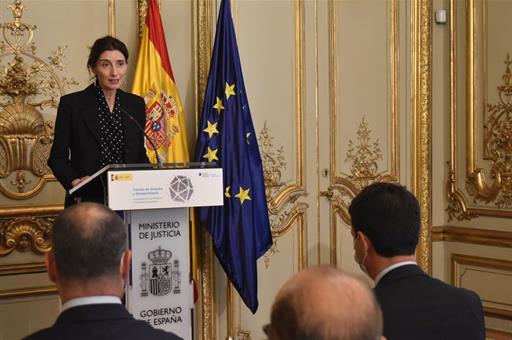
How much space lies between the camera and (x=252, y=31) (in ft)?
18.9

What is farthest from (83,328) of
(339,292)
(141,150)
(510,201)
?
(510,201)

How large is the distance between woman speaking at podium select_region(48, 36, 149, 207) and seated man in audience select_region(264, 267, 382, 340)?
9.06ft

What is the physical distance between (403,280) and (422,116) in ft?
14.2

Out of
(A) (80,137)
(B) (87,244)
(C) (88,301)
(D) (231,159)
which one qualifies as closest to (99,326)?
(C) (88,301)

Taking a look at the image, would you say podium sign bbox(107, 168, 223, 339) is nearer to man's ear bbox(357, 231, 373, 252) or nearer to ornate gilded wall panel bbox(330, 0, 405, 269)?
man's ear bbox(357, 231, 373, 252)

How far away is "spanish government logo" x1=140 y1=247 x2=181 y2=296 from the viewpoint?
3.99 meters

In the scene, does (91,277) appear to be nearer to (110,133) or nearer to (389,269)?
(389,269)

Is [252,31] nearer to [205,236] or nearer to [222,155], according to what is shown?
[222,155]

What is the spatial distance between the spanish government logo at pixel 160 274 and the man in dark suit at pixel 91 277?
191cm

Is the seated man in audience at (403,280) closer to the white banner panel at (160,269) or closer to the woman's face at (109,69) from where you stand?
the white banner panel at (160,269)

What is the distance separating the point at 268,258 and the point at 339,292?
449 cm

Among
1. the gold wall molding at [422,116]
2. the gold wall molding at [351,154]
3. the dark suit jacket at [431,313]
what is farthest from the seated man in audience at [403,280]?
the gold wall molding at [422,116]

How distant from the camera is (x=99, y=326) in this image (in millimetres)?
1864

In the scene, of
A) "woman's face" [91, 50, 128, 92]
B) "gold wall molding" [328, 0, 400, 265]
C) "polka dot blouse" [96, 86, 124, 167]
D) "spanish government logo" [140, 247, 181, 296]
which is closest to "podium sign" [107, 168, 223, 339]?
"spanish government logo" [140, 247, 181, 296]
